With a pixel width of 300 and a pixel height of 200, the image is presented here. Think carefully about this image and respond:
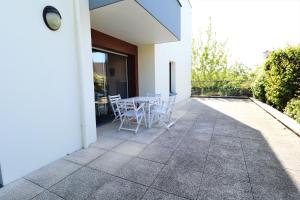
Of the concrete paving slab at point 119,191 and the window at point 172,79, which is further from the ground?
the window at point 172,79

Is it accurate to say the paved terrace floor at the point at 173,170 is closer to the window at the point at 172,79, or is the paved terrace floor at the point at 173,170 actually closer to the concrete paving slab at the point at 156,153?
the concrete paving slab at the point at 156,153

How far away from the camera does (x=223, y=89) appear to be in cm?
1112

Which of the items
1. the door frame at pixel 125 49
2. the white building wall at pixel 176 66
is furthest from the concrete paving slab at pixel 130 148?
the white building wall at pixel 176 66

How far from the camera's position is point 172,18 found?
4.36 m

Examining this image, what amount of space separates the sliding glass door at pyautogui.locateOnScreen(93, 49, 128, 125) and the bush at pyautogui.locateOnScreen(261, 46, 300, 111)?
17.4 ft

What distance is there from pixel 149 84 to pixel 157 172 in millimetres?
4020

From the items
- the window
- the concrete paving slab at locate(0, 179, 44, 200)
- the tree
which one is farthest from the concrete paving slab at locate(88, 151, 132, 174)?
the tree

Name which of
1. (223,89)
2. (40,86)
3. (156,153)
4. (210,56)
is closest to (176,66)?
(223,89)

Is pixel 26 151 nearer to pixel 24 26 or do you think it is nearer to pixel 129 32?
pixel 24 26

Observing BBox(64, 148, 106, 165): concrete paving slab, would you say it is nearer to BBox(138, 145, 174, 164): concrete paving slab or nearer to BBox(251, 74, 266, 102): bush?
BBox(138, 145, 174, 164): concrete paving slab

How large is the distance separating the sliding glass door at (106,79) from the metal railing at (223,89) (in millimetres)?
7875

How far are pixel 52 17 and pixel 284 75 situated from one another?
21.6 feet

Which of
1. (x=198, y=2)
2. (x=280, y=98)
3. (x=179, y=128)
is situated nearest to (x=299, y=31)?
(x=198, y=2)

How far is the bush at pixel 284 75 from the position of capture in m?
5.32
